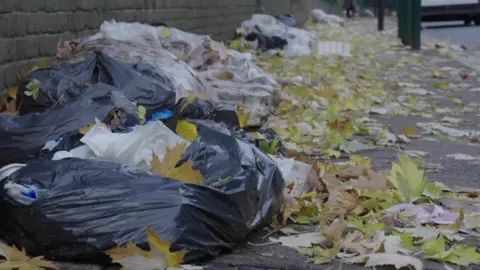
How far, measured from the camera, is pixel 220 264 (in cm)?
254

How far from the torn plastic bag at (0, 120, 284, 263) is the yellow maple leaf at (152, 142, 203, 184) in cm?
5

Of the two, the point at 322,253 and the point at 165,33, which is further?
the point at 165,33

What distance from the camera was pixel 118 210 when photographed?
2465 mm

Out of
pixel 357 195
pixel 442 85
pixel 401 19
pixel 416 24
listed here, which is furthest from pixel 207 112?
pixel 401 19

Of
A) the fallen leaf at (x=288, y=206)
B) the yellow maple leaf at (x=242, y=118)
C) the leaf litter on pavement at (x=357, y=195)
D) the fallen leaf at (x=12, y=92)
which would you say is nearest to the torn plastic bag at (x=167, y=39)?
the leaf litter on pavement at (x=357, y=195)

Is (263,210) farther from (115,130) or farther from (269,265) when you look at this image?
(115,130)

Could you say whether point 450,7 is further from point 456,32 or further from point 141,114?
point 141,114

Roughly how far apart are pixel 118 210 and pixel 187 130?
2.55 ft

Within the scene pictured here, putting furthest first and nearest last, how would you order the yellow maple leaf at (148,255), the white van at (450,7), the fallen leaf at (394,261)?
the white van at (450,7) < the fallen leaf at (394,261) < the yellow maple leaf at (148,255)

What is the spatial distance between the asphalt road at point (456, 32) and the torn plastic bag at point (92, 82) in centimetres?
972

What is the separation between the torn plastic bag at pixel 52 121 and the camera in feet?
10.4

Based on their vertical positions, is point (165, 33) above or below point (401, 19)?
above

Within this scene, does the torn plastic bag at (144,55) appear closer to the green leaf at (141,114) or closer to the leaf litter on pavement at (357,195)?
the leaf litter on pavement at (357,195)

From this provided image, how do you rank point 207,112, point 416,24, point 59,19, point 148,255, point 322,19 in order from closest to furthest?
point 148,255
point 207,112
point 59,19
point 416,24
point 322,19
